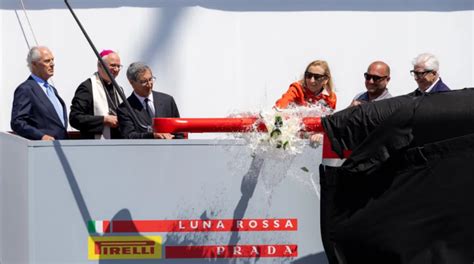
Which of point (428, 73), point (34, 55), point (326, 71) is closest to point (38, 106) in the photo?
point (34, 55)

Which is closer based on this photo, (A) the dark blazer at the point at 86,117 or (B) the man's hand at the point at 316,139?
(B) the man's hand at the point at 316,139

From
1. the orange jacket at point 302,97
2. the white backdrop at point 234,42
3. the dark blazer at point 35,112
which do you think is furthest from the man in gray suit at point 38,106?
the orange jacket at point 302,97

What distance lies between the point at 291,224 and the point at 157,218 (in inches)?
25.6

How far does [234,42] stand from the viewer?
7047mm

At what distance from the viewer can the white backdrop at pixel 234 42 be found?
701 cm

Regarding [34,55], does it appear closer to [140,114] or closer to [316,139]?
[140,114]

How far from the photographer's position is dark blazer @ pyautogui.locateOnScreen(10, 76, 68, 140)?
5.70 m

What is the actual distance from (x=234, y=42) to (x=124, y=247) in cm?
241

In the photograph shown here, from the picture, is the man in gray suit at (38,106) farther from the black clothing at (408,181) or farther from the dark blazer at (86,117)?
the black clothing at (408,181)

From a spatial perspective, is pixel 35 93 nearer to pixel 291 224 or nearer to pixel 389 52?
pixel 291 224

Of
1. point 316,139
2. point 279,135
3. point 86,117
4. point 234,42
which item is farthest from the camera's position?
point 234,42

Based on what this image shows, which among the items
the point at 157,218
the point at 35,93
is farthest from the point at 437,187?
the point at 35,93

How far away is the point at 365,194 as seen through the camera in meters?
4.56

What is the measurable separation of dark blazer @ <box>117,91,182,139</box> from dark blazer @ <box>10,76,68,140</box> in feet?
1.40
